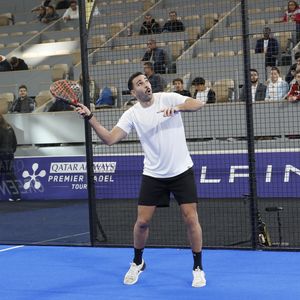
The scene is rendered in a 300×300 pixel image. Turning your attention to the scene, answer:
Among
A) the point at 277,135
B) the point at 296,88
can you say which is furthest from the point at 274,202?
the point at 296,88

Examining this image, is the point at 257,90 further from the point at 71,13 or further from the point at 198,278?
the point at 71,13

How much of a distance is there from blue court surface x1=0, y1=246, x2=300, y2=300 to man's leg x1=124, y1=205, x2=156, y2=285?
96 mm

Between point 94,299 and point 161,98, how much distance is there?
199cm

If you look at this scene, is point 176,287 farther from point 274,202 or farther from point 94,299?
point 274,202

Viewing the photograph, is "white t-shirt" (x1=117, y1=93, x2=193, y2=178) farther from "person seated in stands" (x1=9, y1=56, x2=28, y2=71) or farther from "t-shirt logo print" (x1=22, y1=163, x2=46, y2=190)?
"person seated in stands" (x1=9, y1=56, x2=28, y2=71)

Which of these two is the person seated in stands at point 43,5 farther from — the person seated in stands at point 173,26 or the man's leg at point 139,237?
the man's leg at point 139,237

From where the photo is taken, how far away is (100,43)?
15172mm

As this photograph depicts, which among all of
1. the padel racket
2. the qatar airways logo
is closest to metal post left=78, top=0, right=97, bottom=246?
the padel racket

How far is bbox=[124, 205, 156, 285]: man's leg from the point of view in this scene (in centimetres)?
670

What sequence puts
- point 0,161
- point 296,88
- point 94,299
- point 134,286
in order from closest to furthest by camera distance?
point 94,299
point 134,286
point 296,88
point 0,161

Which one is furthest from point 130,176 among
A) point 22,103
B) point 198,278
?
point 198,278

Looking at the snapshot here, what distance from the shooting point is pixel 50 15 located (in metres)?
20.3

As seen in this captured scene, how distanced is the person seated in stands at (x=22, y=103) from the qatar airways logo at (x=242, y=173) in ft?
14.6

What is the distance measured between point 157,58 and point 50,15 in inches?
361
